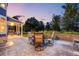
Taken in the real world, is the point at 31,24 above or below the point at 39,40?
above

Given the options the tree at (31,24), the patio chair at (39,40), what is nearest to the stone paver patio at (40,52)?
the patio chair at (39,40)

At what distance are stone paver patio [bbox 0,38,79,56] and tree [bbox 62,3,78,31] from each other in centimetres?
32

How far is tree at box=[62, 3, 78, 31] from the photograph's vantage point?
3.36m

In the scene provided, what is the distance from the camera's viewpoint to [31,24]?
3.43 metres

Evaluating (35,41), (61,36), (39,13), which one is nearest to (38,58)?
(35,41)

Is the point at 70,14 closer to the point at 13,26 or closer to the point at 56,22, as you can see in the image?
the point at 56,22

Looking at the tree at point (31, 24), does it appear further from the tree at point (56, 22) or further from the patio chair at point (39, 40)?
the tree at point (56, 22)

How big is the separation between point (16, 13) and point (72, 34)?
110 cm

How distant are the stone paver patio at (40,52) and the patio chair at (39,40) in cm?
8

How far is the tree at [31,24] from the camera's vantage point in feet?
11.1

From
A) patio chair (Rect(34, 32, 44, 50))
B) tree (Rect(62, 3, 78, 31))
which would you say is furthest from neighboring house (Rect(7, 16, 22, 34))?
tree (Rect(62, 3, 78, 31))

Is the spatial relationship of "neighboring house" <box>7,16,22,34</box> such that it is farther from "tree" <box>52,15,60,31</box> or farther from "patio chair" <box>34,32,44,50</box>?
"tree" <box>52,15,60,31</box>

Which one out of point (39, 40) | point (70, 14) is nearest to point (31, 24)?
point (39, 40)

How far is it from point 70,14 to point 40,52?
889 mm
